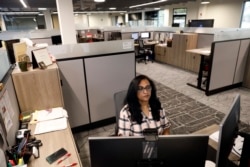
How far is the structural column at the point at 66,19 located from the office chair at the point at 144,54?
4174 millimetres

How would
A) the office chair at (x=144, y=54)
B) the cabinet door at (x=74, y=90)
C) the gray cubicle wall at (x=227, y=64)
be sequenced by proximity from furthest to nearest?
the office chair at (x=144, y=54) < the gray cubicle wall at (x=227, y=64) < the cabinet door at (x=74, y=90)

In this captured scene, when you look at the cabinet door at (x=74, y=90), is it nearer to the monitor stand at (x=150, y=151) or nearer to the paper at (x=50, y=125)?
the paper at (x=50, y=125)

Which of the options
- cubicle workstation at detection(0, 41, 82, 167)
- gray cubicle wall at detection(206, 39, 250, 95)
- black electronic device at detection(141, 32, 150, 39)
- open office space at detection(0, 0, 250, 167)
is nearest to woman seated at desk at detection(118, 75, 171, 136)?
open office space at detection(0, 0, 250, 167)

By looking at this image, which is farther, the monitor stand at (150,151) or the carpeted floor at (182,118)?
the carpeted floor at (182,118)

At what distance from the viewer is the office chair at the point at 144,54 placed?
23.4 feet

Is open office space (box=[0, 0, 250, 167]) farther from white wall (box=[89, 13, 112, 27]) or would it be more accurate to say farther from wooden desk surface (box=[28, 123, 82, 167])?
white wall (box=[89, 13, 112, 27])

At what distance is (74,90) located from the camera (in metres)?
2.70

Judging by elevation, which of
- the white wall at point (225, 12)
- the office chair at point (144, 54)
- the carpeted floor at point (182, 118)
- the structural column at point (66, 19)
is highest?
the white wall at point (225, 12)

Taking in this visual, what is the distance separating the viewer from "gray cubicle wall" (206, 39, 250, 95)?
3759mm

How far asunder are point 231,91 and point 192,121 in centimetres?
184

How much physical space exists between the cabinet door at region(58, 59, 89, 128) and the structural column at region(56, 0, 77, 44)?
0.89 metres

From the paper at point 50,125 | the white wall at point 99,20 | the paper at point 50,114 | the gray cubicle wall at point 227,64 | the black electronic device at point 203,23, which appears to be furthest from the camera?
the white wall at point 99,20

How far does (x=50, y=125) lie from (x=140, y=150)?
4.26ft

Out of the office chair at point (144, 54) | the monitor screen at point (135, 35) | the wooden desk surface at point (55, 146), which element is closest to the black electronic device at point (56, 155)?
the wooden desk surface at point (55, 146)
